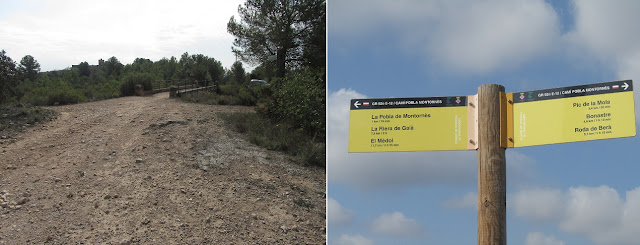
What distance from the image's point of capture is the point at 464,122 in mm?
3207

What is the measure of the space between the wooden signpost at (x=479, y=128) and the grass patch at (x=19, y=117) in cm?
1021

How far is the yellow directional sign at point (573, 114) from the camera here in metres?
2.79

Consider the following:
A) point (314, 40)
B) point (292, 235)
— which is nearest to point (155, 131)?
point (292, 235)

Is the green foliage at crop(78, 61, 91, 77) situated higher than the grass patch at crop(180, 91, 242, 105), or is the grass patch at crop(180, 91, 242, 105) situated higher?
the green foliage at crop(78, 61, 91, 77)

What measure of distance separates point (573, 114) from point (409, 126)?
92 cm

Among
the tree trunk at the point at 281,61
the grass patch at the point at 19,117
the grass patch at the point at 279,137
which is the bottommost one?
the grass patch at the point at 279,137

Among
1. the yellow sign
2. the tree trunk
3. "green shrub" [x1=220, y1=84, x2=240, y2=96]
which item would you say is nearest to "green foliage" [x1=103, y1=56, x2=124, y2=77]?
"green shrub" [x1=220, y1=84, x2=240, y2=96]

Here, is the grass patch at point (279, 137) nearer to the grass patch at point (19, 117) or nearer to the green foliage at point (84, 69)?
the grass patch at point (19, 117)

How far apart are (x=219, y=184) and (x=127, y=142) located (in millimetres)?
2854

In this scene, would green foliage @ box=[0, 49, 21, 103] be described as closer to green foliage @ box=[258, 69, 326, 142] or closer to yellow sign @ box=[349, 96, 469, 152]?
green foliage @ box=[258, 69, 326, 142]

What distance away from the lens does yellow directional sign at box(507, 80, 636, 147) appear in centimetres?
279

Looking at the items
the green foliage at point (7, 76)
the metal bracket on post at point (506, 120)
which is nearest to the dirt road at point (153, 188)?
the green foliage at point (7, 76)

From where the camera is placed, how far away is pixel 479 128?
318 centimetres

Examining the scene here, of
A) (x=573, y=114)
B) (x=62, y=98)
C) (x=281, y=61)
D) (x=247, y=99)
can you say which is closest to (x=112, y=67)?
(x=62, y=98)
